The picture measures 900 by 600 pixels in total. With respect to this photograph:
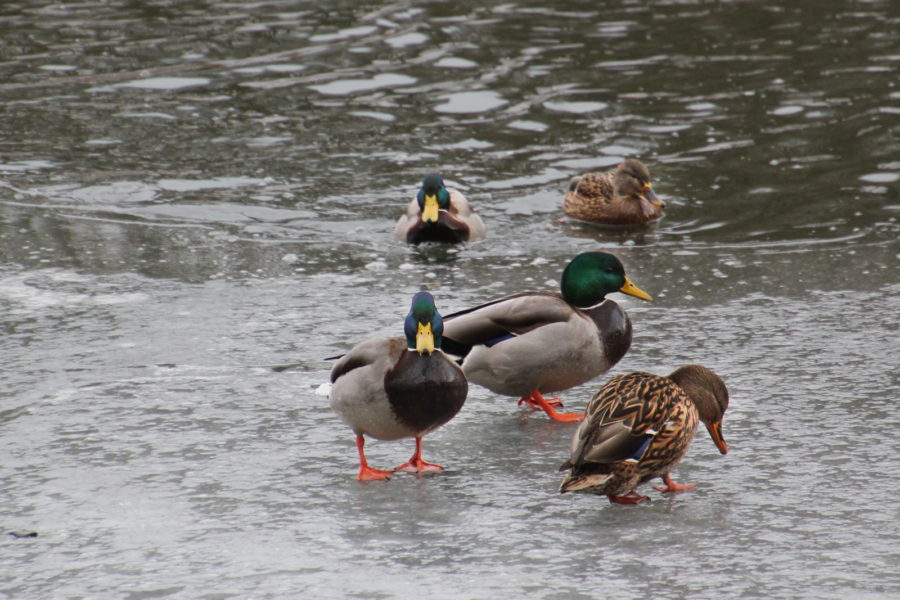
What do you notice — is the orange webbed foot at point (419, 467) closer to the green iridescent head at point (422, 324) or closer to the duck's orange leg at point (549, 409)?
the green iridescent head at point (422, 324)

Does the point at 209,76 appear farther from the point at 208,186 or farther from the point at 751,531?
the point at 751,531

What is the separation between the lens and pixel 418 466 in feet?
16.0

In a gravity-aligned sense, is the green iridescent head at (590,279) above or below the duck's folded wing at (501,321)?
above

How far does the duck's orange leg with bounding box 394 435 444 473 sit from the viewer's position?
191 inches

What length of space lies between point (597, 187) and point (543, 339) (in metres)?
4.46

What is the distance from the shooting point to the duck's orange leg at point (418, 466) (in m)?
4.85

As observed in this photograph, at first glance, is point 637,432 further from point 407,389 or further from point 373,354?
point 373,354

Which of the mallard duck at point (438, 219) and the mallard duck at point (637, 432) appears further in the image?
the mallard duck at point (438, 219)

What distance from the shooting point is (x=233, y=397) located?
5570 mm

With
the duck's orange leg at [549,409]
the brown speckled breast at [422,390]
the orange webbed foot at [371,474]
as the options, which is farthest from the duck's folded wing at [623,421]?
the duck's orange leg at [549,409]

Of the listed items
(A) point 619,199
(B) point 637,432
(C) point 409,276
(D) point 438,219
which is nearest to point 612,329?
(B) point 637,432

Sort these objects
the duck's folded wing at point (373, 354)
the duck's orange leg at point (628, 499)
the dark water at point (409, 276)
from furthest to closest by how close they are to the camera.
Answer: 1. the duck's folded wing at point (373, 354)
2. the duck's orange leg at point (628, 499)
3. the dark water at point (409, 276)

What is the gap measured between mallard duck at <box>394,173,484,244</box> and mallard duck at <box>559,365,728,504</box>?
13.9 feet

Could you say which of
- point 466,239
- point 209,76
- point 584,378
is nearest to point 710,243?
point 466,239
